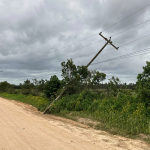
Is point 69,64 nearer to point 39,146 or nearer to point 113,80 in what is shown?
point 113,80

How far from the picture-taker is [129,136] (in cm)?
662

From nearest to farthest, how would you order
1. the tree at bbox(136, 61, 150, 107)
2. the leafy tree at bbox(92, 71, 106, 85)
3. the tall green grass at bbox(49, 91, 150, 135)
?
the tall green grass at bbox(49, 91, 150, 135), the tree at bbox(136, 61, 150, 107), the leafy tree at bbox(92, 71, 106, 85)

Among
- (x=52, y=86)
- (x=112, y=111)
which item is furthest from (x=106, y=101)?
(x=52, y=86)

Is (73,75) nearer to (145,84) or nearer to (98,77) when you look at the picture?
(98,77)

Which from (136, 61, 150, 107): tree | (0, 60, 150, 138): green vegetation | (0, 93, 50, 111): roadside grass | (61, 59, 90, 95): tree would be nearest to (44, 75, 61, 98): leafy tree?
(0, 60, 150, 138): green vegetation

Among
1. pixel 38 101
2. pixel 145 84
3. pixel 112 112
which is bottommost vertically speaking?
pixel 112 112

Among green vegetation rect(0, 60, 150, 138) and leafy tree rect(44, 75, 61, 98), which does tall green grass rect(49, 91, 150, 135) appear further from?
leafy tree rect(44, 75, 61, 98)

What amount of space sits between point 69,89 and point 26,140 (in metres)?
9.65

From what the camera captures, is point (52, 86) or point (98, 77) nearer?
point (98, 77)

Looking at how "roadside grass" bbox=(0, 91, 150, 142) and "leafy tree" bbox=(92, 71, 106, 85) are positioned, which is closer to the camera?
"roadside grass" bbox=(0, 91, 150, 142)

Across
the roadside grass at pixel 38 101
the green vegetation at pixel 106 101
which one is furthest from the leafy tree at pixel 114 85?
the roadside grass at pixel 38 101

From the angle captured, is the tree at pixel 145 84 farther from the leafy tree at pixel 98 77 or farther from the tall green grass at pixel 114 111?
the leafy tree at pixel 98 77

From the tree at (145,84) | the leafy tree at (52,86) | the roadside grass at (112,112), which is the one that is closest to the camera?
the roadside grass at (112,112)

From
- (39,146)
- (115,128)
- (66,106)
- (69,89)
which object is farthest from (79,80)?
(39,146)
